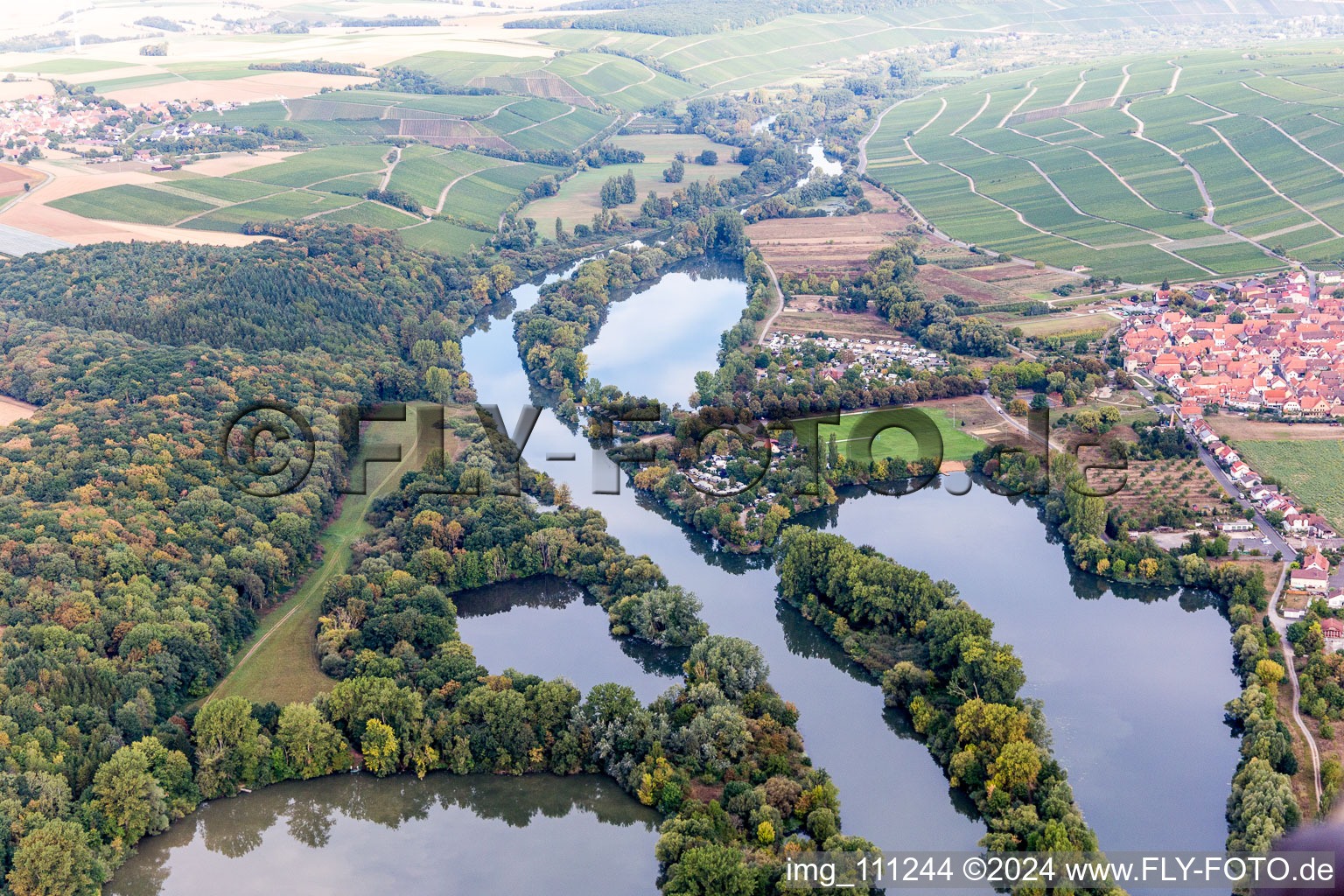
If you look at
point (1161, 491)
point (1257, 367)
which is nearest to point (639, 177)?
point (1257, 367)

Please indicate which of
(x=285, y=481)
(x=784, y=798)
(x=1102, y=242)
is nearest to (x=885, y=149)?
(x=1102, y=242)

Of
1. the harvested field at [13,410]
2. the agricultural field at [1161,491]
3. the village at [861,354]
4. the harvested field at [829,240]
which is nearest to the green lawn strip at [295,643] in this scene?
the harvested field at [13,410]

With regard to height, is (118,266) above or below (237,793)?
above

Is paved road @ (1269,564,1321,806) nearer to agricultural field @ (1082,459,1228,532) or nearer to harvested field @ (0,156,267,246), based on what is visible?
agricultural field @ (1082,459,1228,532)

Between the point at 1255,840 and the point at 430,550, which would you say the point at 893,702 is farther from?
the point at 430,550

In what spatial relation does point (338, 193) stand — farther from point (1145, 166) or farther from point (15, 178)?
point (1145, 166)
